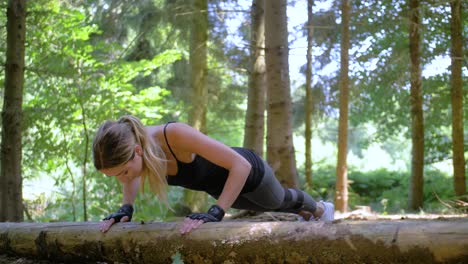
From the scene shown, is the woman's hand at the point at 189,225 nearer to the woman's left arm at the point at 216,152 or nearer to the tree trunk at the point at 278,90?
the woman's left arm at the point at 216,152

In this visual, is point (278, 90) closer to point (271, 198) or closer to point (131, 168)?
point (271, 198)

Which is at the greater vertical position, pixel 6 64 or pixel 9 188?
pixel 6 64

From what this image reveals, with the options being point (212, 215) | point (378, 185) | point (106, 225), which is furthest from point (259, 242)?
point (378, 185)

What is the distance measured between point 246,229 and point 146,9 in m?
9.85

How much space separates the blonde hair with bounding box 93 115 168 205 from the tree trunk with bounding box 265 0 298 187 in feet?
10.1

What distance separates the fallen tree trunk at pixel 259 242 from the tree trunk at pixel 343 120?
22.5ft

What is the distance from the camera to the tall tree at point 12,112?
5.93 metres

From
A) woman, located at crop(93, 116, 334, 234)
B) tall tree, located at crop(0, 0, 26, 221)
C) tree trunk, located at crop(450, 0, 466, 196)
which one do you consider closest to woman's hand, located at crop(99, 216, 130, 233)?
woman, located at crop(93, 116, 334, 234)

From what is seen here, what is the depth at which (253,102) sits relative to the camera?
903 cm

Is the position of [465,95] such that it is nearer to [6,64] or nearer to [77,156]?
[77,156]

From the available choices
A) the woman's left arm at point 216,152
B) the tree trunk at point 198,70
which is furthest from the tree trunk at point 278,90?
the tree trunk at point 198,70

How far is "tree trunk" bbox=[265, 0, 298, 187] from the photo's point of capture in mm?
5801

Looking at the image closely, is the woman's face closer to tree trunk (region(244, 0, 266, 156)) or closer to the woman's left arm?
the woman's left arm

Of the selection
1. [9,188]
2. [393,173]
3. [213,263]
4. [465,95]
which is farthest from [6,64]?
[393,173]
